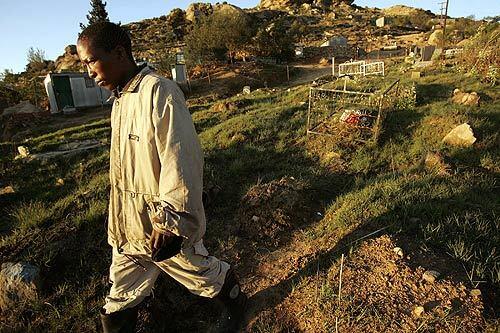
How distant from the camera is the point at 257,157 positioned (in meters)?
6.32

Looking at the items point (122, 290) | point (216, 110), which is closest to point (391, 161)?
point (122, 290)

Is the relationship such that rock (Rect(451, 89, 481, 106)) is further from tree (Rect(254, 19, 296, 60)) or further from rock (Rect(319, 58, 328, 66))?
tree (Rect(254, 19, 296, 60))

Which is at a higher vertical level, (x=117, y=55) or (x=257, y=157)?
(x=117, y=55)

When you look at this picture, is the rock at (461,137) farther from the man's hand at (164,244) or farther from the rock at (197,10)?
the rock at (197,10)

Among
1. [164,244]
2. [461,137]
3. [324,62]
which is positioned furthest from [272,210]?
[324,62]

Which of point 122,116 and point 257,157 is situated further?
point 257,157

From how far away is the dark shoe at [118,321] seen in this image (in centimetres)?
214

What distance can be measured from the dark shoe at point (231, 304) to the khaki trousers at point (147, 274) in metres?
0.11

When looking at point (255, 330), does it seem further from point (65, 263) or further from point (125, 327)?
point (65, 263)

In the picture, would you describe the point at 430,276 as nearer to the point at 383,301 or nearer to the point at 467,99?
the point at 383,301

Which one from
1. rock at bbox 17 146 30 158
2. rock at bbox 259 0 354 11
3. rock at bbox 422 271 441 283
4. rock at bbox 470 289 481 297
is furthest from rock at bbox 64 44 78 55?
rock at bbox 470 289 481 297

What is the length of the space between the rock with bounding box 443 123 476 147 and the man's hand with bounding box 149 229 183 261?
5.94 meters

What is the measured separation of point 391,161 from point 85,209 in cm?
511

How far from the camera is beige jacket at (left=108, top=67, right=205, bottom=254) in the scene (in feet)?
5.24
